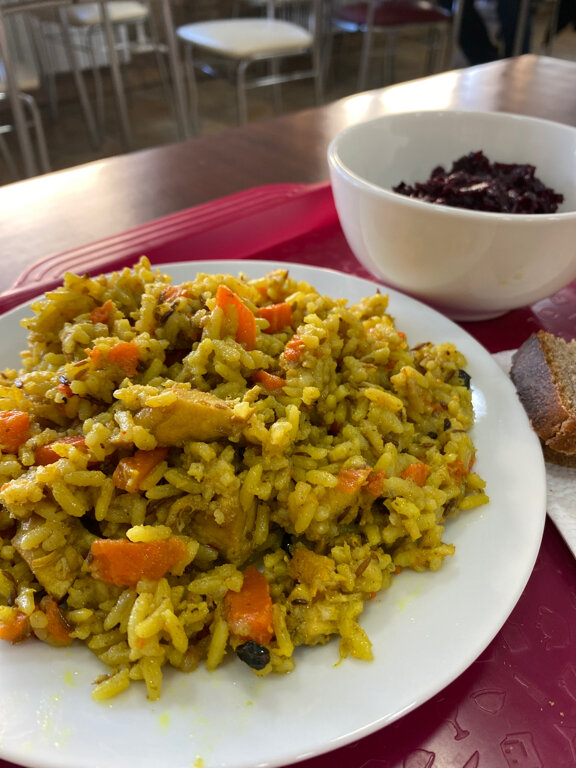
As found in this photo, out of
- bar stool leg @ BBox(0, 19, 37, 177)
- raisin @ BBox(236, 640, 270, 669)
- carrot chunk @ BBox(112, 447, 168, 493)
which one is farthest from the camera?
bar stool leg @ BBox(0, 19, 37, 177)

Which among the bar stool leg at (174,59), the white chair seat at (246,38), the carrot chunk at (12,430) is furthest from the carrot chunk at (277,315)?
the white chair seat at (246,38)

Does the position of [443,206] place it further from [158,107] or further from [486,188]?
[158,107]

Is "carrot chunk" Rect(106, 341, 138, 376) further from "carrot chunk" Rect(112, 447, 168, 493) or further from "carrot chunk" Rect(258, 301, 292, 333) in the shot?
"carrot chunk" Rect(258, 301, 292, 333)

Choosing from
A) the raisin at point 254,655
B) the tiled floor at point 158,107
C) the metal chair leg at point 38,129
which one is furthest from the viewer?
the tiled floor at point 158,107

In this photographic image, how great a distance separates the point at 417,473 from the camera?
130 cm

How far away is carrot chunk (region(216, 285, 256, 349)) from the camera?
1.36 m

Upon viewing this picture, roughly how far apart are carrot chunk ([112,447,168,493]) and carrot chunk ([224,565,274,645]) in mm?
263

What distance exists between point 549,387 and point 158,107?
816 centimetres

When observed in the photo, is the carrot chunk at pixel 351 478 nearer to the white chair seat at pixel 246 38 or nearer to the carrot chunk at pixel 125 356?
the carrot chunk at pixel 125 356

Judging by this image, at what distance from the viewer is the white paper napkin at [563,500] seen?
4.37ft

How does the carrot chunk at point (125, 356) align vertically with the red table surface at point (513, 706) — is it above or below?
above

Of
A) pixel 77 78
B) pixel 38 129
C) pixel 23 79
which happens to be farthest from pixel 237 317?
pixel 77 78

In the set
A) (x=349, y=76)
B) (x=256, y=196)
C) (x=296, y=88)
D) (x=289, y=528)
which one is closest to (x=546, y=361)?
(x=289, y=528)

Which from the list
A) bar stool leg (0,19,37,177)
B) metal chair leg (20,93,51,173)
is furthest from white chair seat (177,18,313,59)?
bar stool leg (0,19,37,177)
